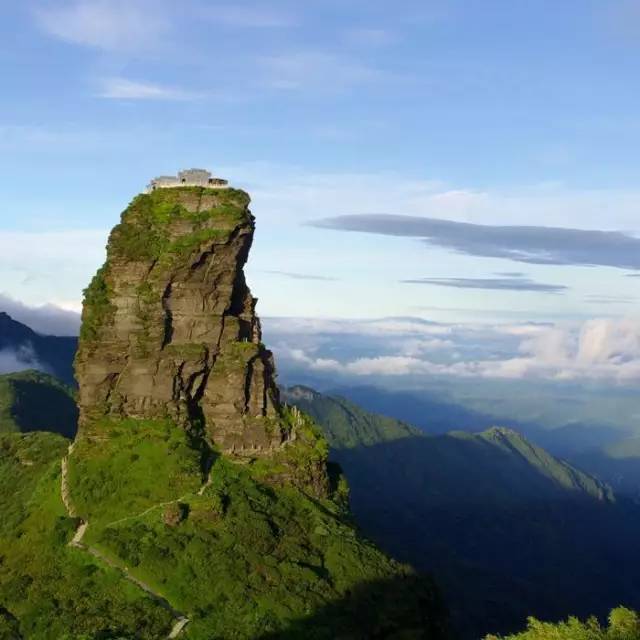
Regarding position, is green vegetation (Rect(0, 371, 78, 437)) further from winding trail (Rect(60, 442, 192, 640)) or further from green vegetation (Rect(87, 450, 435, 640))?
green vegetation (Rect(87, 450, 435, 640))

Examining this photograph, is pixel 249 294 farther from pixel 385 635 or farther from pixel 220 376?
pixel 385 635

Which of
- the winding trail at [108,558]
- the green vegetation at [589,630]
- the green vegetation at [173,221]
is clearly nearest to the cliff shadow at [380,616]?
the winding trail at [108,558]

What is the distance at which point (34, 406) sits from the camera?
178500 millimetres

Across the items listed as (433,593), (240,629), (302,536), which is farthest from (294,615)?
(433,593)

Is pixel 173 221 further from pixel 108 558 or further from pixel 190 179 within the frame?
pixel 108 558

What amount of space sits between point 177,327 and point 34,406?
10002 cm

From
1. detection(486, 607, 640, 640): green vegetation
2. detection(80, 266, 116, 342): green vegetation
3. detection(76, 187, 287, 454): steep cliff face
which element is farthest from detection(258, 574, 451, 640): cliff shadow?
detection(80, 266, 116, 342): green vegetation

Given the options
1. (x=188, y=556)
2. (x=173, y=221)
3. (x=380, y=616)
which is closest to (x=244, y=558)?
(x=188, y=556)

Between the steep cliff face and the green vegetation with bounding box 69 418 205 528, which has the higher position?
the steep cliff face

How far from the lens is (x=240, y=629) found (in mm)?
67250

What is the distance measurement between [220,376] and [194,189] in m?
18.4

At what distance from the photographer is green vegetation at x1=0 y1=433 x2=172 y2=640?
65438mm

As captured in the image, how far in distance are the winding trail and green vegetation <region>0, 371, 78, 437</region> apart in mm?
71448

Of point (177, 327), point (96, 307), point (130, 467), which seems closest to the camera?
point (130, 467)
